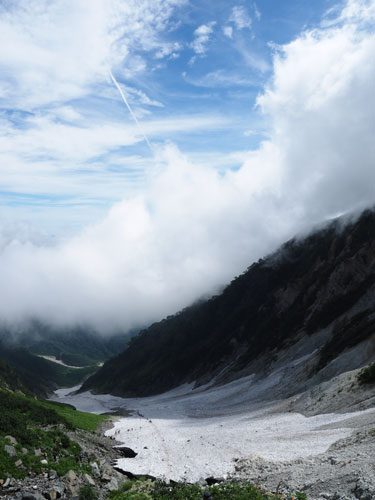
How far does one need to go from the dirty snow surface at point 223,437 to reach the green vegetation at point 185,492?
3935 mm

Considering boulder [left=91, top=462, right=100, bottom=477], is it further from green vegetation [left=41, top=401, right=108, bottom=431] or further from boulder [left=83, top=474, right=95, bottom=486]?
green vegetation [left=41, top=401, right=108, bottom=431]

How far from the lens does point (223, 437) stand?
48.2 m

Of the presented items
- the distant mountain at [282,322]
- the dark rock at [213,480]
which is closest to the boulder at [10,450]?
the dark rock at [213,480]

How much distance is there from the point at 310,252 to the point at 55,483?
11158cm

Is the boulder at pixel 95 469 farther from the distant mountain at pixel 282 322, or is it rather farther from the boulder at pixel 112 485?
the distant mountain at pixel 282 322

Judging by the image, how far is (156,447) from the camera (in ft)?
156

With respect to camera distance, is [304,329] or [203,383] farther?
[203,383]

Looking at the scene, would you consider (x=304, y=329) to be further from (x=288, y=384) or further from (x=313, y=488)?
(x=313, y=488)

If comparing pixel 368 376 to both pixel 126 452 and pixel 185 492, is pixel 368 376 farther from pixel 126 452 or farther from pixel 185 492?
pixel 185 492

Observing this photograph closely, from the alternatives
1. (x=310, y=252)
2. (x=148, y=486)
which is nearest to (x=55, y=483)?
(x=148, y=486)

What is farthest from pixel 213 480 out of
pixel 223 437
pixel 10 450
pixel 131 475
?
pixel 223 437

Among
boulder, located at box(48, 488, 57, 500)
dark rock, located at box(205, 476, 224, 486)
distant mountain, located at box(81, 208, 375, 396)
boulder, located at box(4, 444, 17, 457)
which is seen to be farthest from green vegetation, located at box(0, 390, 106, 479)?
distant mountain, located at box(81, 208, 375, 396)

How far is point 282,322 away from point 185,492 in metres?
90.9

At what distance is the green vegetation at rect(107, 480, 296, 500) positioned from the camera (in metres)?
22.4
